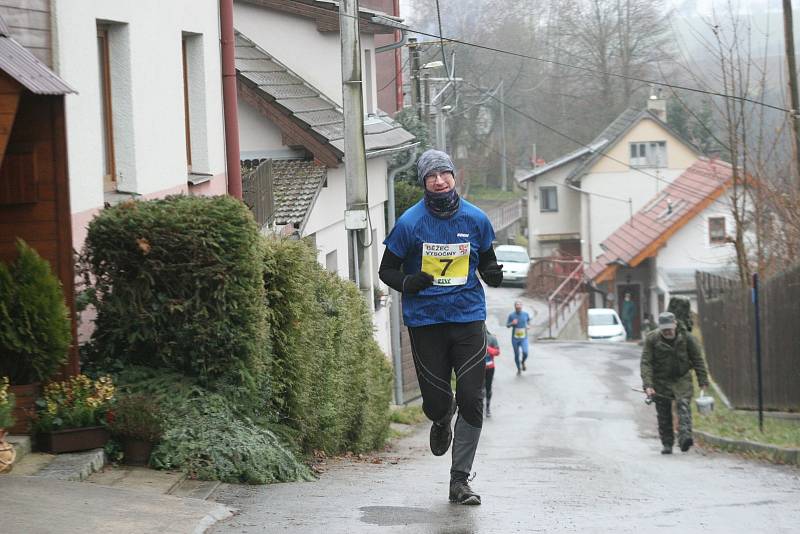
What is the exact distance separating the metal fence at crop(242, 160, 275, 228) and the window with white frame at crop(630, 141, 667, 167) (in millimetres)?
43668

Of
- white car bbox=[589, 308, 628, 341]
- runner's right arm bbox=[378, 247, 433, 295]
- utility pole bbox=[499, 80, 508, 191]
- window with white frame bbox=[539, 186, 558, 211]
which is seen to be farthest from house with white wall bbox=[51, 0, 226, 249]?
utility pole bbox=[499, 80, 508, 191]

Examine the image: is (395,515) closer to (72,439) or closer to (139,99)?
(72,439)

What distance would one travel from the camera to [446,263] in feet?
23.0

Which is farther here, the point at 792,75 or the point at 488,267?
the point at 792,75

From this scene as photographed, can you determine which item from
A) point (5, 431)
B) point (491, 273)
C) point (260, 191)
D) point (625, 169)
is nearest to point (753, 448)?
point (260, 191)

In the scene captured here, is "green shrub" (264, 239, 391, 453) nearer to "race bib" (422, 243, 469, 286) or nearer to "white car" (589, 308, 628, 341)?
"race bib" (422, 243, 469, 286)

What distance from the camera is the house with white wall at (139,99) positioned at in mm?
9375

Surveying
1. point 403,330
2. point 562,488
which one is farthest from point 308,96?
point 562,488

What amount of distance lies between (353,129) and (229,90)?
5.56 feet

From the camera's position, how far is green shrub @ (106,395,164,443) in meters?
7.37

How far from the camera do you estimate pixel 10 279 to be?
23.1ft

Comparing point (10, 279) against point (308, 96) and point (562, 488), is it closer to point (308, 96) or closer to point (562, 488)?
point (562, 488)

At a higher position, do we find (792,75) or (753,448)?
(792,75)

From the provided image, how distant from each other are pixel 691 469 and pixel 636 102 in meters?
63.4
